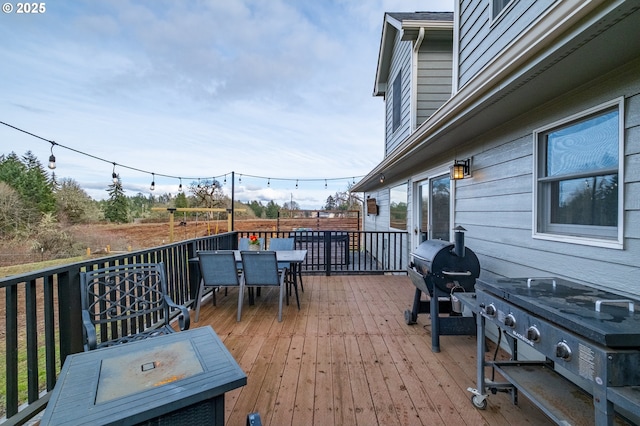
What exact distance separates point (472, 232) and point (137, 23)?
25.1ft

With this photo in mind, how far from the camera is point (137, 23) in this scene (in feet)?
19.9

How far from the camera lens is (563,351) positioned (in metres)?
1.13

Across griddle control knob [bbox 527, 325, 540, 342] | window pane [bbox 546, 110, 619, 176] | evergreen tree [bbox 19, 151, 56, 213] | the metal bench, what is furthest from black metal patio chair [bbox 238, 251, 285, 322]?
evergreen tree [bbox 19, 151, 56, 213]

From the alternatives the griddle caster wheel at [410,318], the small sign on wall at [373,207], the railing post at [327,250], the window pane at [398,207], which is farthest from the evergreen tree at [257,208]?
the griddle caster wheel at [410,318]

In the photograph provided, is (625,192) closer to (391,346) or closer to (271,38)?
(391,346)

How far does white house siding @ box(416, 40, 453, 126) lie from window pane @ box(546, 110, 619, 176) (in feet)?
11.0

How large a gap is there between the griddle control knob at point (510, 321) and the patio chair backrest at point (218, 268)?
2.85m

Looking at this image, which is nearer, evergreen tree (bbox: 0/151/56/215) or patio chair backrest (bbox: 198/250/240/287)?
patio chair backrest (bbox: 198/250/240/287)

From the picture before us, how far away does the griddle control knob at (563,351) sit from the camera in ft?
3.63

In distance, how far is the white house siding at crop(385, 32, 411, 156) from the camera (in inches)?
222

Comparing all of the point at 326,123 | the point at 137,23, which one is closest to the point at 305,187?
the point at 326,123

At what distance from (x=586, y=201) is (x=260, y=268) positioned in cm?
311

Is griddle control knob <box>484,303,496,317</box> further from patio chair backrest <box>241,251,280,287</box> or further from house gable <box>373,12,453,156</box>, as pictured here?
house gable <box>373,12,453,156</box>

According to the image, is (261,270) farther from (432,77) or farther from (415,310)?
(432,77)
